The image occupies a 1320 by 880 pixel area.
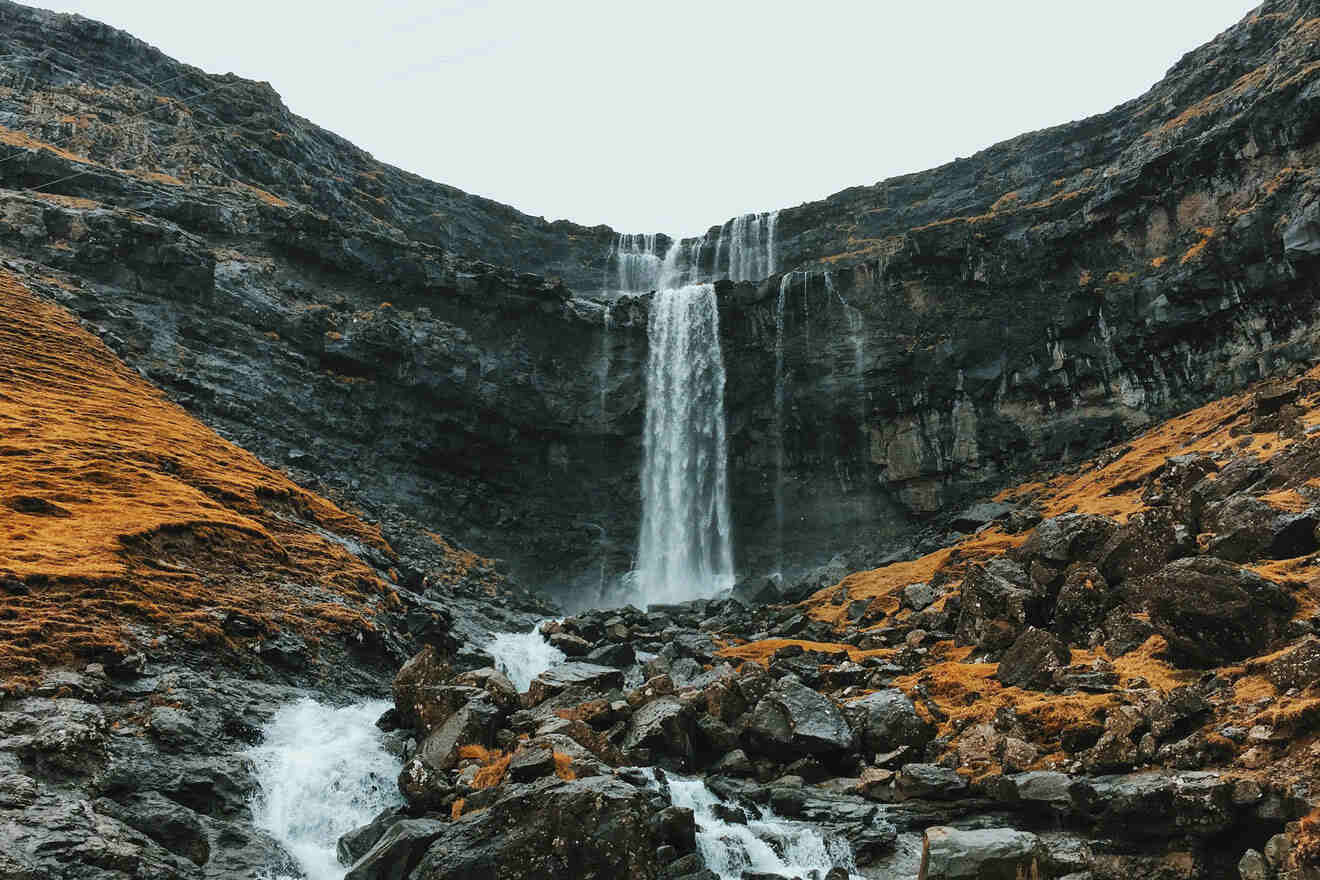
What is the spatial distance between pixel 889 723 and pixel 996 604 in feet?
19.2

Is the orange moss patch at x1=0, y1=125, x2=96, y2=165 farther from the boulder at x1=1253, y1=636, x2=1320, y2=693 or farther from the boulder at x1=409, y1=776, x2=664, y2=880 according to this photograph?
the boulder at x1=1253, y1=636, x2=1320, y2=693

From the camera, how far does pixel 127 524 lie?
18297mm

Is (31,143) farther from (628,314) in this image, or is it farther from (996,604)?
(996,604)

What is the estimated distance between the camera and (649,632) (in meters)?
32.1

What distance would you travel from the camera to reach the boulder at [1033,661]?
50.2 ft

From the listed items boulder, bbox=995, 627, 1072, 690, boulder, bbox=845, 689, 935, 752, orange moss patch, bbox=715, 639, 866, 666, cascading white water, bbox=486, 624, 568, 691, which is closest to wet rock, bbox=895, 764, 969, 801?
boulder, bbox=845, 689, 935, 752

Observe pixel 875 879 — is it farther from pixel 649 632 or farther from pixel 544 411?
pixel 544 411

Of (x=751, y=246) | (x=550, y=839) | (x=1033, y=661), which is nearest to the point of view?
(x=550, y=839)

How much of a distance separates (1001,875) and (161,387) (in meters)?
38.3

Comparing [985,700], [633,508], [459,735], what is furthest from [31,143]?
[985,700]

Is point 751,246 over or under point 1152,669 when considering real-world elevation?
over

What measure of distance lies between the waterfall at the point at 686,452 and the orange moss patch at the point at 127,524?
21.4 metres

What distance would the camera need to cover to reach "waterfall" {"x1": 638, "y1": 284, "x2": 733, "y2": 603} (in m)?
49.2

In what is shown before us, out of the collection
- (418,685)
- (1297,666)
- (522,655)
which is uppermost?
(1297,666)
